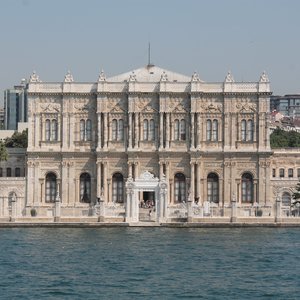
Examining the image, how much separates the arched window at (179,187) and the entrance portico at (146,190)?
5.25m

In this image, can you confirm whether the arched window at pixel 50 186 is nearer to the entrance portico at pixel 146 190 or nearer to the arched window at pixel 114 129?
the arched window at pixel 114 129

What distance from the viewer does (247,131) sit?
296 feet

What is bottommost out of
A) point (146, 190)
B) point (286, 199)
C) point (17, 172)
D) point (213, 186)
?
point (286, 199)

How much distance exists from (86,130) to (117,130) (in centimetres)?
220

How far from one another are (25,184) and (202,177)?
12471 mm

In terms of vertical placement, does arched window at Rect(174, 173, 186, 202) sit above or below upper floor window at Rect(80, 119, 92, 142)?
below

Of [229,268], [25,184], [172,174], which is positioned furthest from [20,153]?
[229,268]

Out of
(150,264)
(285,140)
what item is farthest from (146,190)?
(285,140)

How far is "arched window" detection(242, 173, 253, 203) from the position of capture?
90.4 metres

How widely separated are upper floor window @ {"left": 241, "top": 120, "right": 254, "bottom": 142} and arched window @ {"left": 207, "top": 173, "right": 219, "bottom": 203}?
3371mm

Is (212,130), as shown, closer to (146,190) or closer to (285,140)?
(146,190)

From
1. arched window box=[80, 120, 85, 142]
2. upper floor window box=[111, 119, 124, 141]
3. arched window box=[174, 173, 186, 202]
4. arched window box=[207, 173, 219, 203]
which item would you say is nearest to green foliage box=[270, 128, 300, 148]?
arched window box=[207, 173, 219, 203]

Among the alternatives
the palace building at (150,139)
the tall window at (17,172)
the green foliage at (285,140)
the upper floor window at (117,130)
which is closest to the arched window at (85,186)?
the palace building at (150,139)

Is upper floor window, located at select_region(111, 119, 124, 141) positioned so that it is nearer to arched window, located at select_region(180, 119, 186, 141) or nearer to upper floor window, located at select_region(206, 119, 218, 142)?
arched window, located at select_region(180, 119, 186, 141)
